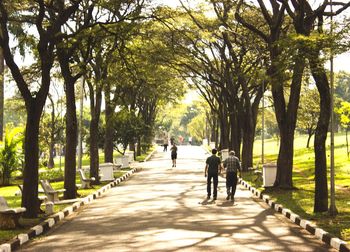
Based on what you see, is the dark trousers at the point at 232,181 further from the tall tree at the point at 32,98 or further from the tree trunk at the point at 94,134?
the tree trunk at the point at 94,134

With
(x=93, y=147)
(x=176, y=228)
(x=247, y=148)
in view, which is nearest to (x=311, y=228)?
(x=176, y=228)

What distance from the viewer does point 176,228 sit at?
12125 millimetres

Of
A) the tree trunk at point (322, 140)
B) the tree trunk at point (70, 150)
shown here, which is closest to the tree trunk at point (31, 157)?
the tree trunk at point (70, 150)

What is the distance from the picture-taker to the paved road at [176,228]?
10.1 metres

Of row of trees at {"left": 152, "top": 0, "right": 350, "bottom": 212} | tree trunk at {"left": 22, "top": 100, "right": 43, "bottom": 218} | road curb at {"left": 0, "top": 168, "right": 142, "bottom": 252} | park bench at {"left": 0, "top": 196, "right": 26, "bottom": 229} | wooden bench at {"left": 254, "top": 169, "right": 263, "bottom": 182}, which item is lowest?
road curb at {"left": 0, "top": 168, "right": 142, "bottom": 252}

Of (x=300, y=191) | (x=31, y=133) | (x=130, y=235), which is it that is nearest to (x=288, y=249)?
(x=130, y=235)

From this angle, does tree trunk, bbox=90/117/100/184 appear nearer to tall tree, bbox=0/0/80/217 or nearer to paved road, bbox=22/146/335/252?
paved road, bbox=22/146/335/252

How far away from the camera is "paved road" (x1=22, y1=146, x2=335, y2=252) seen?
33.2 ft

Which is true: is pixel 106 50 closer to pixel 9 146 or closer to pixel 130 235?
pixel 9 146

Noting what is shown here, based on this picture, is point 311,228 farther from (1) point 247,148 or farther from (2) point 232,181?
(1) point 247,148

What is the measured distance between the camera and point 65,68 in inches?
758

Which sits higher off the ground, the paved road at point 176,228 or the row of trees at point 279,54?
the row of trees at point 279,54

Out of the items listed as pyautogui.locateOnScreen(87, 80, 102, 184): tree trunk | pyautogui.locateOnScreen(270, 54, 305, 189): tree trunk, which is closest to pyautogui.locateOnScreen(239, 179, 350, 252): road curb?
pyautogui.locateOnScreen(270, 54, 305, 189): tree trunk

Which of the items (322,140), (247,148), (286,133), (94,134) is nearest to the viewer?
(322,140)
